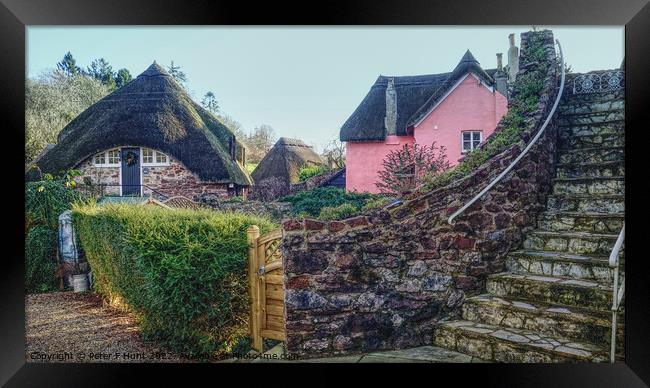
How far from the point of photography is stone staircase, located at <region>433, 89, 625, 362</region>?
3012 mm

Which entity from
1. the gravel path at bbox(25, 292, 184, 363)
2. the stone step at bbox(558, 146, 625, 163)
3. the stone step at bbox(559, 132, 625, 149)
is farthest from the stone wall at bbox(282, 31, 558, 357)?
the gravel path at bbox(25, 292, 184, 363)

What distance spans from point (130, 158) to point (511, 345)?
130 inches

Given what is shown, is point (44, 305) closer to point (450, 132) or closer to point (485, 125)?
point (450, 132)

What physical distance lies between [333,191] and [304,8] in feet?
4.73

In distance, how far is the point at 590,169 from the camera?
3.88m

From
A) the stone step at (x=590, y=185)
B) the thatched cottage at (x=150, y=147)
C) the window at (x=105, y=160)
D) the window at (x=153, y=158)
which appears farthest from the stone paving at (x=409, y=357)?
the window at (x=105, y=160)

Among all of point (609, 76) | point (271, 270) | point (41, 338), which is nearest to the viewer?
point (271, 270)

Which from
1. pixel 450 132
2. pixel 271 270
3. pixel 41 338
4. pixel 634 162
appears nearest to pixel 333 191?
pixel 271 270

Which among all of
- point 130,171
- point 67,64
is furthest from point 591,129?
point 67,64

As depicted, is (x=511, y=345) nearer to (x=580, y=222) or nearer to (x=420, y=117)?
(x=580, y=222)

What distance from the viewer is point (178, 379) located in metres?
3.55

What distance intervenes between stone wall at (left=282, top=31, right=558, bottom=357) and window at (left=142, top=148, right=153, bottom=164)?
150 cm

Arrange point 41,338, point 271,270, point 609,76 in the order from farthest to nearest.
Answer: point 609,76, point 41,338, point 271,270

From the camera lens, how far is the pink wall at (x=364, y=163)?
379cm
